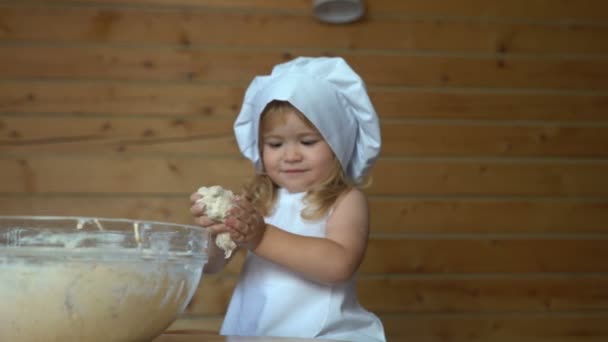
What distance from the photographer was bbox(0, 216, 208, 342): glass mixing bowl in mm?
596

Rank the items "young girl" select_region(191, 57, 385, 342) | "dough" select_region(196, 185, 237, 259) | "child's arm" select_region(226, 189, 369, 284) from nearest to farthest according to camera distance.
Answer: "dough" select_region(196, 185, 237, 259), "child's arm" select_region(226, 189, 369, 284), "young girl" select_region(191, 57, 385, 342)

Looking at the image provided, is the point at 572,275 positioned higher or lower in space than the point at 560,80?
lower

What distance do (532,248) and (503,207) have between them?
165 mm

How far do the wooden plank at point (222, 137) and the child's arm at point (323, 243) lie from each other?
98cm

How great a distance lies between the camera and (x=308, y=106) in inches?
51.9

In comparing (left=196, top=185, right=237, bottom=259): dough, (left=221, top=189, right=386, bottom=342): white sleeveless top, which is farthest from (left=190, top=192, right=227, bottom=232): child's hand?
(left=221, top=189, right=386, bottom=342): white sleeveless top

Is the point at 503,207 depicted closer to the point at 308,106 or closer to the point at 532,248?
the point at 532,248

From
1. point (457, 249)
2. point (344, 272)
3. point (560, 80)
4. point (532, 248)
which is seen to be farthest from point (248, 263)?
point (560, 80)

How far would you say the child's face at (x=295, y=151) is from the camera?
1352 mm

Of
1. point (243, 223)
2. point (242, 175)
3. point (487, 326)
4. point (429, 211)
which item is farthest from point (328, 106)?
point (487, 326)

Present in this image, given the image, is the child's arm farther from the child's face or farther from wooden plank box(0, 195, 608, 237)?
wooden plank box(0, 195, 608, 237)

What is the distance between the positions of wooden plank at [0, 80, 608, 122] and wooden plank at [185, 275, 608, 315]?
53 centimetres

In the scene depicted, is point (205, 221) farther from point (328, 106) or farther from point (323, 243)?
point (328, 106)

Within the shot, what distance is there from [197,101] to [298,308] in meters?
1.12
